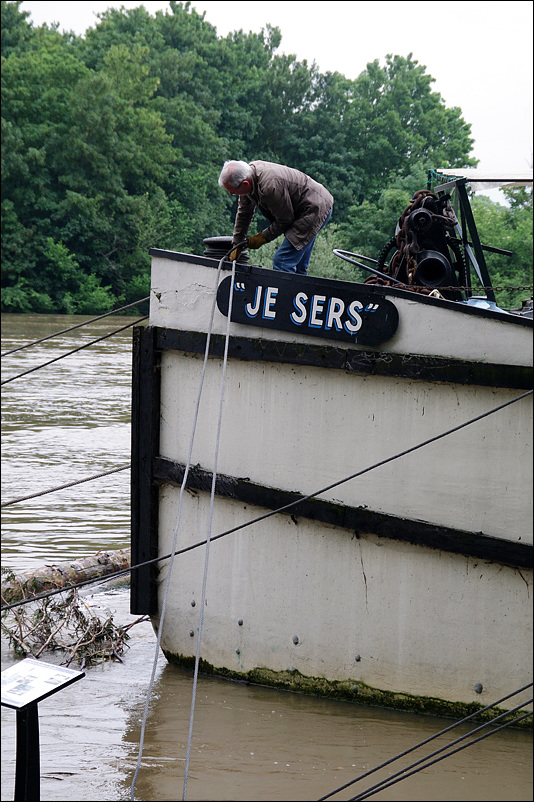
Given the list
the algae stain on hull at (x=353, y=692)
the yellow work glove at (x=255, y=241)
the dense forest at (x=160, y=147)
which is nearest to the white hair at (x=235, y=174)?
the yellow work glove at (x=255, y=241)

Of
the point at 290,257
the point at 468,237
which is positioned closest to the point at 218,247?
the point at 290,257

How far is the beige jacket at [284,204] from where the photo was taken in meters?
6.15

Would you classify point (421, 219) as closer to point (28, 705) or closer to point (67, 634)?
point (67, 634)

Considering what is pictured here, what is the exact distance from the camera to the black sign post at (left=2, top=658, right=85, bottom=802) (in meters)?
4.00

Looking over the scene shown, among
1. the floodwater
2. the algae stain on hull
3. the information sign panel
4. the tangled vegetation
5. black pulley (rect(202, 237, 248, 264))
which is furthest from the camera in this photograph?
A: the tangled vegetation

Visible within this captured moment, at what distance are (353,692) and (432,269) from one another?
305 centimetres

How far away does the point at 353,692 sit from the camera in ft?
19.2

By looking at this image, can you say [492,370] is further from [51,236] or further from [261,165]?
[51,236]

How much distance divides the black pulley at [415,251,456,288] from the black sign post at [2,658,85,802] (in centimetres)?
410

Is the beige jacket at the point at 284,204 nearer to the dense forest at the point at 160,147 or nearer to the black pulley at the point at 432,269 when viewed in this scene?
the black pulley at the point at 432,269

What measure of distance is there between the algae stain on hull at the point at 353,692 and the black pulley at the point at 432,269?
2.89 m

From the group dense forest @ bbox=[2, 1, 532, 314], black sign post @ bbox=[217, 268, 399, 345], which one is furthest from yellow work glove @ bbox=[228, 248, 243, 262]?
dense forest @ bbox=[2, 1, 532, 314]

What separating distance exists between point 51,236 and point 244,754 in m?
33.7

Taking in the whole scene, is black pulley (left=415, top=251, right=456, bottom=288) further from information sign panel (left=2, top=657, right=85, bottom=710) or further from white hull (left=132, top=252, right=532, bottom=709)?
information sign panel (left=2, top=657, right=85, bottom=710)
